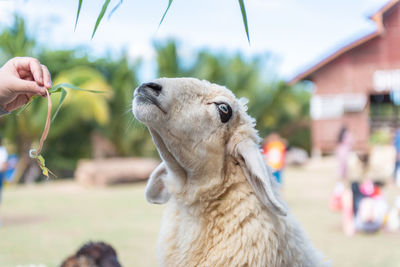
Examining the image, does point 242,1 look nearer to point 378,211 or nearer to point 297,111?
point 378,211

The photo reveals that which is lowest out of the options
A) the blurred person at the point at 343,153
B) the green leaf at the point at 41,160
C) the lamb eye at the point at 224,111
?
the blurred person at the point at 343,153

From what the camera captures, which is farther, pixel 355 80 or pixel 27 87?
pixel 355 80

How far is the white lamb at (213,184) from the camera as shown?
2.02 m

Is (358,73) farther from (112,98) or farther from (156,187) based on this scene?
(156,187)

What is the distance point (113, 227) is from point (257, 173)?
6.20 m

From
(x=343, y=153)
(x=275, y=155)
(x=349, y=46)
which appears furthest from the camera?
(x=349, y=46)

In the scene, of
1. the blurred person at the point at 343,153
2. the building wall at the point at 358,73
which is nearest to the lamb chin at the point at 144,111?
the blurred person at the point at 343,153

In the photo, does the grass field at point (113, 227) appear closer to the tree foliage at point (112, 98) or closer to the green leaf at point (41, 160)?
the green leaf at point (41, 160)

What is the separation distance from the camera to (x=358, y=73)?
61.2ft

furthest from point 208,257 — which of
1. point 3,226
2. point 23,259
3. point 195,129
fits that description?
point 3,226

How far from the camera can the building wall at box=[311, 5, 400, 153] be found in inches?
715

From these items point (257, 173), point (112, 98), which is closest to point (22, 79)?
point (257, 173)

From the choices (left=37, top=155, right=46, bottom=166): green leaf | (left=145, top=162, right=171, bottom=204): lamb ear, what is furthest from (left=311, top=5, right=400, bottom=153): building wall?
(left=37, top=155, right=46, bottom=166): green leaf

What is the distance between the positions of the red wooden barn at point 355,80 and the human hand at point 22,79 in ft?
59.0
